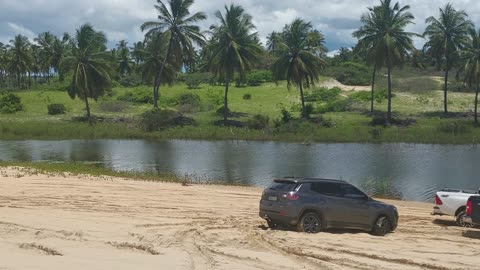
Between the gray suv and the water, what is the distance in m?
11.8

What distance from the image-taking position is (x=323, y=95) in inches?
3509

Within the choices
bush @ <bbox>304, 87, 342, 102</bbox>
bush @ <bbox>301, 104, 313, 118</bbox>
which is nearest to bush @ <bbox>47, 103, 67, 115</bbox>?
bush @ <bbox>301, 104, 313, 118</bbox>

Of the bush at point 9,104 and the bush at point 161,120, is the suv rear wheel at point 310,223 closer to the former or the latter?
the bush at point 161,120

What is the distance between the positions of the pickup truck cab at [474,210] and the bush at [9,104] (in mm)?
75548

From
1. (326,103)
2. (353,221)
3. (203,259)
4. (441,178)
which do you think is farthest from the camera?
(326,103)

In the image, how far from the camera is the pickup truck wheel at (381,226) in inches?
706

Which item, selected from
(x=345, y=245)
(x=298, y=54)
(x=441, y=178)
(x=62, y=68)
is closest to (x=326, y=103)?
(x=298, y=54)

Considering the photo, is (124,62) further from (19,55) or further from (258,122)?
(258,122)

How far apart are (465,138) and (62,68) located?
5288 centimetres

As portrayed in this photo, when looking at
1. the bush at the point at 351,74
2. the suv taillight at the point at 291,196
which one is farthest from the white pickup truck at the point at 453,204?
the bush at the point at 351,74

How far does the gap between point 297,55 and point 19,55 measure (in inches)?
2289

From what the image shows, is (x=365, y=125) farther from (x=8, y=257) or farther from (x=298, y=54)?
(x=8, y=257)

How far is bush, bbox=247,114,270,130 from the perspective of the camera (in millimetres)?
72188

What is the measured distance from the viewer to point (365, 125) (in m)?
71.4
